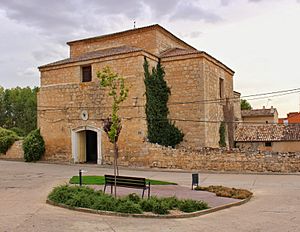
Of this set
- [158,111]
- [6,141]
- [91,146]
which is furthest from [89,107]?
[6,141]

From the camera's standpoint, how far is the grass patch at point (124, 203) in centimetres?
1009

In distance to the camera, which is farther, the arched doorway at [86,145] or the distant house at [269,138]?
the distant house at [269,138]

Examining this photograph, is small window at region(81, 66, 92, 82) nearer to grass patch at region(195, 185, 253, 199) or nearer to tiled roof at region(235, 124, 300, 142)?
tiled roof at region(235, 124, 300, 142)

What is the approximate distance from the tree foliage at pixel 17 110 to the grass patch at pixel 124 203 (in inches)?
1996

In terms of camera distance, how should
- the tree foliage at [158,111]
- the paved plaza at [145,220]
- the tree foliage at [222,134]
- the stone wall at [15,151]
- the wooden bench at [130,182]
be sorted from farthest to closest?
the stone wall at [15,151] → the tree foliage at [222,134] → the tree foliage at [158,111] → the wooden bench at [130,182] → the paved plaza at [145,220]

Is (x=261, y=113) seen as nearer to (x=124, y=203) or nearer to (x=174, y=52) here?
(x=174, y=52)

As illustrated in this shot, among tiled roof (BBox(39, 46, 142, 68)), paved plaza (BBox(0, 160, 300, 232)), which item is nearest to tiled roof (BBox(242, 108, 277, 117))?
tiled roof (BBox(39, 46, 142, 68))

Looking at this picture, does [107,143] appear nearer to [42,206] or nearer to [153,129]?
[153,129]

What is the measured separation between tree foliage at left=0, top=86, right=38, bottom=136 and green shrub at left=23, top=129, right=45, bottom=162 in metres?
32.9

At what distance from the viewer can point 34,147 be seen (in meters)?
27.3

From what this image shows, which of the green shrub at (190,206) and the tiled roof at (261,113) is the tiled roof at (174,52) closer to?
the green shrub at (190,206)

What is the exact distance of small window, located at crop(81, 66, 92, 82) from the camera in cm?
2691

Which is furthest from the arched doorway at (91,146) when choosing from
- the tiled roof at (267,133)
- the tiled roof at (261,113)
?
the tiled roof at (261,113)

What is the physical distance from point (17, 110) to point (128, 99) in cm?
4090
